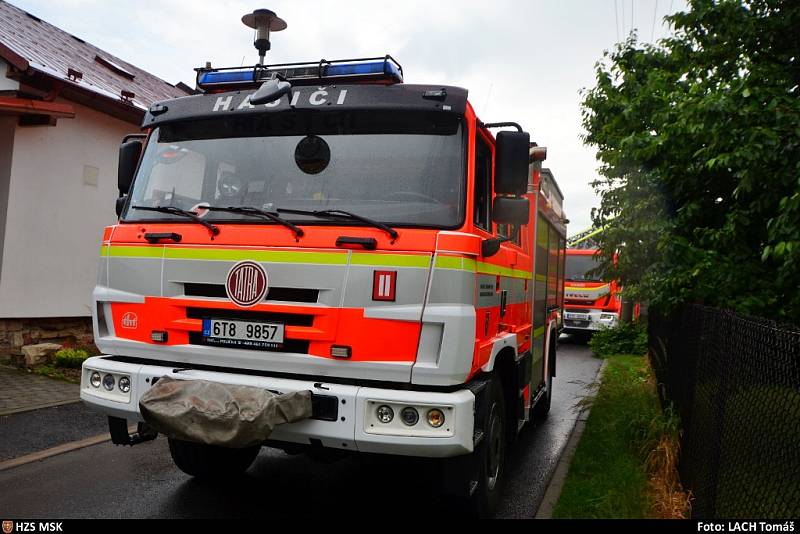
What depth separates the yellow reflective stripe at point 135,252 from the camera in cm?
399

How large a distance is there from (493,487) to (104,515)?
2.49 m

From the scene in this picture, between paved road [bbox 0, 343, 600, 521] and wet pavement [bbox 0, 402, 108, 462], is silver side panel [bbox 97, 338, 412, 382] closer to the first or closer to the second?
paved road [bbox 0, 343, 600, 521]

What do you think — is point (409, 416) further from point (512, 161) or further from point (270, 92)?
point (270, 92)

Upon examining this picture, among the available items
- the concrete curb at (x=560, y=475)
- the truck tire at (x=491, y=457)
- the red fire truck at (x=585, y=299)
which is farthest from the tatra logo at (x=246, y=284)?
the red fire truck at (x=585, y=299)

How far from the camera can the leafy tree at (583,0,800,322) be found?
5035mm

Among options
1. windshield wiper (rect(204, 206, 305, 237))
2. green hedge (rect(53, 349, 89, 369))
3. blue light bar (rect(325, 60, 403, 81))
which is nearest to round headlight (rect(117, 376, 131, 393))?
windshield wiper (rect(204, 206, 305, 237))

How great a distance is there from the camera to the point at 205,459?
15.8ft

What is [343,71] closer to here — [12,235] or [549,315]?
[549,315]

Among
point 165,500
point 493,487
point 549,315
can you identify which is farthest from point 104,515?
point 549,315

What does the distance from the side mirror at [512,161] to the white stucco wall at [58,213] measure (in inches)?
295

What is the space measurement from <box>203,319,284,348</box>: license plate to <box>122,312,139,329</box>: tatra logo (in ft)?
1.63

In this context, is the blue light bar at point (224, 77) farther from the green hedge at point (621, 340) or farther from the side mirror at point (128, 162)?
the green hedge at point (621, 340)

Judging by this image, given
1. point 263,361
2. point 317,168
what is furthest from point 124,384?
point 317,168

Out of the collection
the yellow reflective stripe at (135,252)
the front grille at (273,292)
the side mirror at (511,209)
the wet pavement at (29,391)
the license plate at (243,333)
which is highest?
the side mirror at (511,209)
